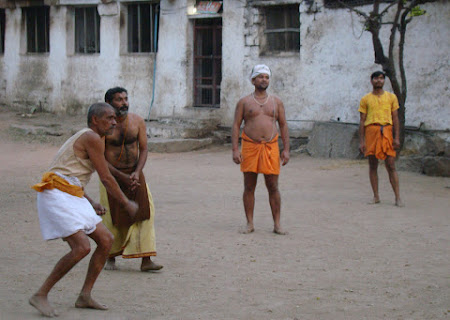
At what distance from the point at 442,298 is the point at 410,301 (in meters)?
0.25

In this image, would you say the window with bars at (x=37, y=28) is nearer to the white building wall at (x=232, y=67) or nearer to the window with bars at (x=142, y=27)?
the white building wall at (x=232, y=67)

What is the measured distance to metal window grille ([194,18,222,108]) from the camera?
626 inches

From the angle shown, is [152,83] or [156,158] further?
[152,83]

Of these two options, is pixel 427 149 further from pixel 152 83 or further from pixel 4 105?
pixel 4 105

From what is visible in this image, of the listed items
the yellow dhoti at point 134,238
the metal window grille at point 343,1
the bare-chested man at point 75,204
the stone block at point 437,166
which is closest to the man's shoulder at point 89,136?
the bare-chested man at point 75,204

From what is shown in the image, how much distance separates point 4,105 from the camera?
62.4ft

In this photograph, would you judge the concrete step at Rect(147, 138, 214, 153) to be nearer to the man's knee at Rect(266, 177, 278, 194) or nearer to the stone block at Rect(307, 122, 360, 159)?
the stone block at Rect(307, 122, 360, 159)

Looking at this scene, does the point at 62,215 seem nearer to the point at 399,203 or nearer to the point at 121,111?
the point at 121,111

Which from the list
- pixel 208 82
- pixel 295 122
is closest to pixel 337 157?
pixel 295 122

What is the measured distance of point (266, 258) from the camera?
6059mm

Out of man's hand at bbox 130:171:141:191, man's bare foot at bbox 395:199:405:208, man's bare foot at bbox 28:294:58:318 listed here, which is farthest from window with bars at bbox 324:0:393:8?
man's bare foot at bbox 28:294:58:318

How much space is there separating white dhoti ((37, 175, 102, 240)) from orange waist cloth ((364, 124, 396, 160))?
5.09 meters

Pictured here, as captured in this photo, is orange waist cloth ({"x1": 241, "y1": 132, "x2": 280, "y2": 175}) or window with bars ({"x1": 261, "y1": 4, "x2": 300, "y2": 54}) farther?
window with bars ({"x1": 261, "y1": 4, "x2": 300, "y2": 54})

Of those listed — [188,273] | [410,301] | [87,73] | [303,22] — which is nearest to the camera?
[410,301]
